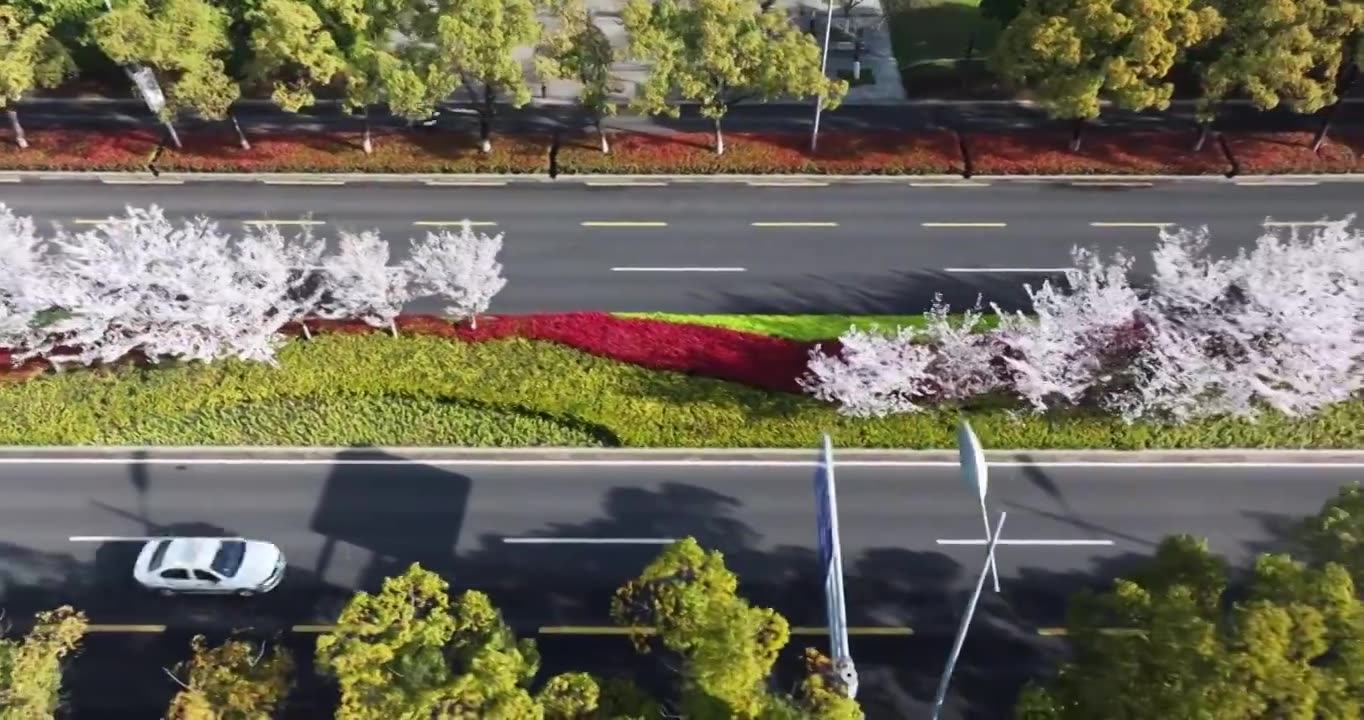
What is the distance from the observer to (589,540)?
3088cm

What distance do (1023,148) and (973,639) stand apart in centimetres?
2436

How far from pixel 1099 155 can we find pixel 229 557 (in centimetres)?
3752

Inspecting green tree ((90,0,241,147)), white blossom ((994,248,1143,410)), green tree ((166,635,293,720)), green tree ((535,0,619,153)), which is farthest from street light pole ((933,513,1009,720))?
green tree ((90,0,241,147))

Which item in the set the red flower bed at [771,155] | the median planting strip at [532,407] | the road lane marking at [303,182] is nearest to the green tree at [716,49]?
the red flower bed at [771,155]

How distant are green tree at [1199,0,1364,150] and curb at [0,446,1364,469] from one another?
1506cm

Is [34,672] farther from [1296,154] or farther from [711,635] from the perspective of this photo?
[1296,154]

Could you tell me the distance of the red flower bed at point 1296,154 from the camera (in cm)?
4272

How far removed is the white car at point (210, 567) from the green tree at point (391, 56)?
61.5ft

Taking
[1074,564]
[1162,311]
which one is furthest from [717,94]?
[1074,564]

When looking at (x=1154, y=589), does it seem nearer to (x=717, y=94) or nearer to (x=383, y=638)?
(x=383, y=638)

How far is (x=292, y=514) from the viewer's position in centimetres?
3155

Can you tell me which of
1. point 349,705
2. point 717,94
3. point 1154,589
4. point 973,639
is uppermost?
point 717,94

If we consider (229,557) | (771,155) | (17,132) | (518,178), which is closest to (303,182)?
(518,178)

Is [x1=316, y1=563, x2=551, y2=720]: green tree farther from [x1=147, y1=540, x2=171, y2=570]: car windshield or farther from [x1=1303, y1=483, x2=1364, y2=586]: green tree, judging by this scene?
[x1=1303, y1=483, x2=1364, y2=586]: green tree
